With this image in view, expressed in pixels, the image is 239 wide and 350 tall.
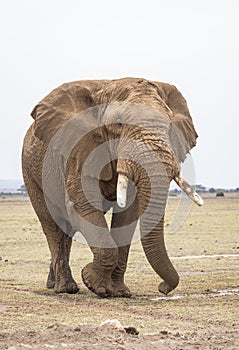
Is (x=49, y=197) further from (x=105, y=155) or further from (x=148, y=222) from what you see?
(x=148, y=222)

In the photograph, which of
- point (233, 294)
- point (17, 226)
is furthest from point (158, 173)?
point (17, 226)

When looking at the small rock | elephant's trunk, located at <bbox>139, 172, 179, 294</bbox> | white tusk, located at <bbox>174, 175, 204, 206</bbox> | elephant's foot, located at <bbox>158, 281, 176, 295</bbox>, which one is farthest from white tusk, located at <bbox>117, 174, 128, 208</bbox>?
the small rock

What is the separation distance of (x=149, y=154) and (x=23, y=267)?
7.10m

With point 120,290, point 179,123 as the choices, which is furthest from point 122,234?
point 179,123

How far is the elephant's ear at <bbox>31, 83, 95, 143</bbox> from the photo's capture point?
12.2 metres

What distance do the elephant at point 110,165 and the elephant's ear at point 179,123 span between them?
0.01 meters

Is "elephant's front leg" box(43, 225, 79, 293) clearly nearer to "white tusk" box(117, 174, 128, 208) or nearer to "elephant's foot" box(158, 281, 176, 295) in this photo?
"elephant's foot" box(158, 281, 176, 295)

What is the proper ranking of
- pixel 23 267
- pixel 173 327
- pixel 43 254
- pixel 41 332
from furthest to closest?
1. pixel 43 254
2. pixel 23 267
3. pixel 173 327
4. pixel 41 332

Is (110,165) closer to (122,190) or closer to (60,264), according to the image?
(122,190)

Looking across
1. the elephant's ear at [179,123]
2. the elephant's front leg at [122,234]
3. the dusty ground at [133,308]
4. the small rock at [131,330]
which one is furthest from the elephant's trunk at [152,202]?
the small rock at [131,330]

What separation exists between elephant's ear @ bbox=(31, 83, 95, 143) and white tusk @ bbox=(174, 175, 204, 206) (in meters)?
2.07

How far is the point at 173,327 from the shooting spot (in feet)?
29.6

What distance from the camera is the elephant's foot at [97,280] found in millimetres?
11688

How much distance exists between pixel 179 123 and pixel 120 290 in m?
2.28
